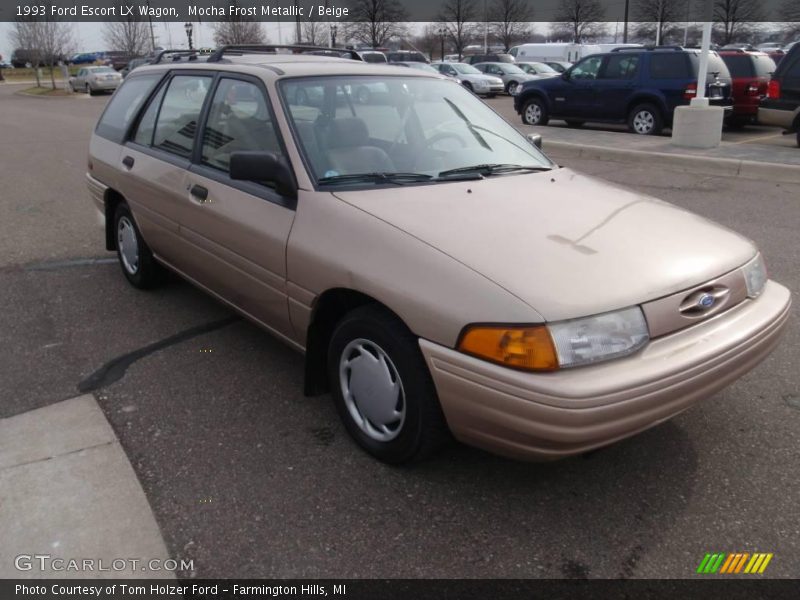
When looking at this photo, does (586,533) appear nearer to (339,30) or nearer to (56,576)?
(56,576)

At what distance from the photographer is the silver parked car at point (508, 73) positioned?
28500 millimetres

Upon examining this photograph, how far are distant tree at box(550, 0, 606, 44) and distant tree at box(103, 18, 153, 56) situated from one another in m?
33.2

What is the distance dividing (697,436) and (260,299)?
2166 mm

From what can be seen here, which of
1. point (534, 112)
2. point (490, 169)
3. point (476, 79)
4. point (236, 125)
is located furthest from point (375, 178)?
point (476, 79)

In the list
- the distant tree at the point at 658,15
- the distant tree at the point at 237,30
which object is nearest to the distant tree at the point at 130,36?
the distant tree at the point at 237,30

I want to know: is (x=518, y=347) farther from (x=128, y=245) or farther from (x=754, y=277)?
(x=128, y=245)

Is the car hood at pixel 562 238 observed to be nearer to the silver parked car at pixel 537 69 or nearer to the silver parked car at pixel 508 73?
the silver parked car at pixel 508 73

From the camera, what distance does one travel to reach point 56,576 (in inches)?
95.0

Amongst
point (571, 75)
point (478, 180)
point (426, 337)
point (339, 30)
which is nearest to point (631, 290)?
point (426, 337)

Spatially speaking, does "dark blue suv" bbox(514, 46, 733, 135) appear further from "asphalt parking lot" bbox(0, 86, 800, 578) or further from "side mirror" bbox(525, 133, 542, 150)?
"asphalt parking lot" bbox(0, 86, 800, 578)

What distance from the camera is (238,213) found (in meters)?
3.52

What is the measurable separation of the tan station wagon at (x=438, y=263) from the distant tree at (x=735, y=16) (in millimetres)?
56716

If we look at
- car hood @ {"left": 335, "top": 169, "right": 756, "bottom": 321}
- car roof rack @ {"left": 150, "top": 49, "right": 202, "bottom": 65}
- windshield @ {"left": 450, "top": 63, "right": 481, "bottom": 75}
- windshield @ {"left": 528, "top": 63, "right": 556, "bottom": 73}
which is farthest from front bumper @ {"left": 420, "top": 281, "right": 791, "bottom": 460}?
windshield @ {"left": 528, "top": 63, "right": 556, "bottom": 73}

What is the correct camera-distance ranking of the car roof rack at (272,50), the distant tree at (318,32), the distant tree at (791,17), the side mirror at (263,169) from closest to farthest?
the side mirror at (263,169), the car roof rack at (272,50), the distant tree at (791,17), the distant tree at (318,32)
